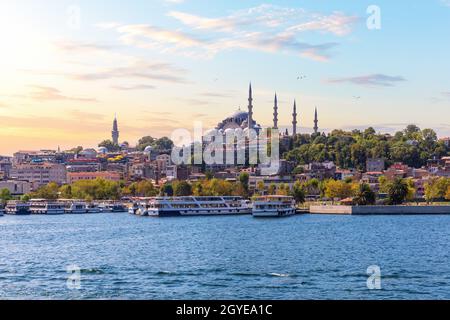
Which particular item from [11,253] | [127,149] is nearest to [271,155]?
[127,149]

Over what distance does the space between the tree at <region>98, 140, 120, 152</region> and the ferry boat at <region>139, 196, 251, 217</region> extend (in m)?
53.5

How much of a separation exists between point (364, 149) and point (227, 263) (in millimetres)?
49934

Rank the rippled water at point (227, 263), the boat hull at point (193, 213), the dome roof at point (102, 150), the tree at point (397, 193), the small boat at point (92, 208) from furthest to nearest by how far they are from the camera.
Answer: the dome roof at point (102, 150) < the small boat at point (92, 208) < the tree at point (397, 193) < the boat hull at point (193, 213) < the rippled water at point (227, 263)

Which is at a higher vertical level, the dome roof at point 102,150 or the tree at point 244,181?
the dome roof at point 102,150

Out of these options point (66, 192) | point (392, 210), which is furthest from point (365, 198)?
point (66, 192)

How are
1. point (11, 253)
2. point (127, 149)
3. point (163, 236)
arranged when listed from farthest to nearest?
point (127, 149), point (163, 236), point (11, 253)

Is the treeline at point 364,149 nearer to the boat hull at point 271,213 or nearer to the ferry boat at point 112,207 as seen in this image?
the ferry boat at point 112,207

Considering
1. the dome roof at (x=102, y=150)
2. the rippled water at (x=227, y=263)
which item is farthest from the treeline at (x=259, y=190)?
the dome roof at (x=102, y=150)

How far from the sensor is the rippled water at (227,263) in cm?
1116

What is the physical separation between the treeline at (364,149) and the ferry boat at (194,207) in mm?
23412

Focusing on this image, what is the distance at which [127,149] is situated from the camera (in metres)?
93.7
